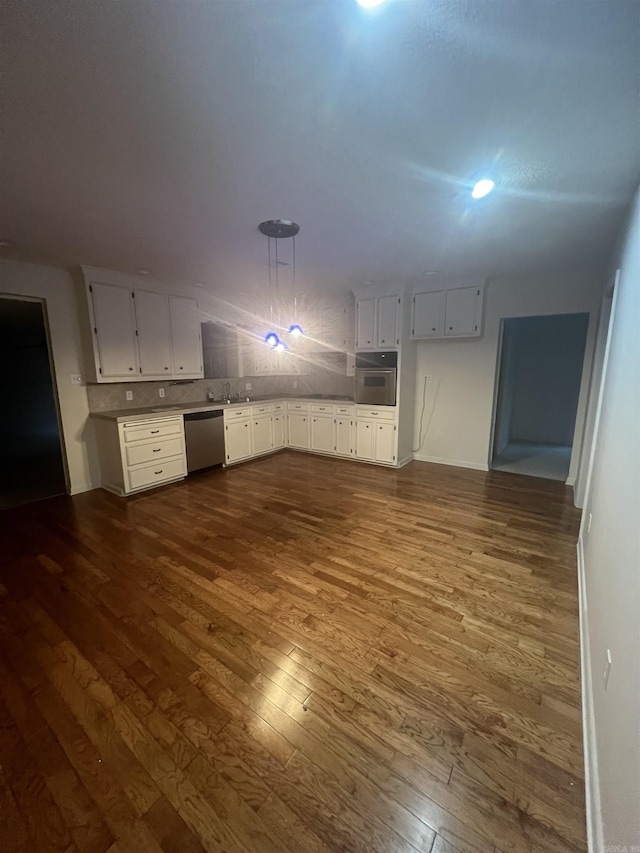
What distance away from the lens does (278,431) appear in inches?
231

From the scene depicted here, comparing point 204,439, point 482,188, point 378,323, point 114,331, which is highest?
point 482,188

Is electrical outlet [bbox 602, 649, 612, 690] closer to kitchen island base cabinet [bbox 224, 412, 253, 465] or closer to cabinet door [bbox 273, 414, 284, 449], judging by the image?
kitchen island base cabinet [bbox 224, 412, 253, 465]

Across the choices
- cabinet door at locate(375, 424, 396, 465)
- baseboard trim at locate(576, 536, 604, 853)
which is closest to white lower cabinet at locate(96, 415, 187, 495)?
cabinet door at locate(375, 424, 396, 465)

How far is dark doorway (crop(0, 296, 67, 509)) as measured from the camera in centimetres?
402

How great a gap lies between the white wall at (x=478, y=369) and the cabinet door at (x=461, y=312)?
255 millimetres

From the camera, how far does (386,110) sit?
151 centimetres

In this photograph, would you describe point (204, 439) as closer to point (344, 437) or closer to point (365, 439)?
point (344, 437)

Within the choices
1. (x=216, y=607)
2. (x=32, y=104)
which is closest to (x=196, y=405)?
(x=216, y=607)

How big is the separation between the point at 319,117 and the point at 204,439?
3.85 metres

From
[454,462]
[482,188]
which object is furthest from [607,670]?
[454,462]

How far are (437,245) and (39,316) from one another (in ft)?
14.7

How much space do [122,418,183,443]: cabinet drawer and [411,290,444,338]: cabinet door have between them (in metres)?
3.47

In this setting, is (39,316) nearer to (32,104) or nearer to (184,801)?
(32,104)

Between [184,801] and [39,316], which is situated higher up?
[39,316]
